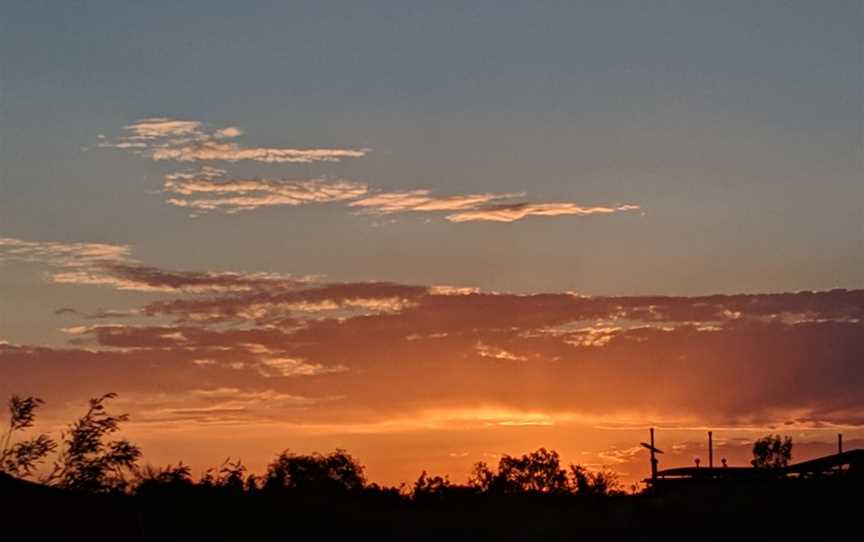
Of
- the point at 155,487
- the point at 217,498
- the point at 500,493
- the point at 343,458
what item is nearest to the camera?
the point at 155,487

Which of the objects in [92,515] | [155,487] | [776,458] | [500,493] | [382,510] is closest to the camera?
[92,515]

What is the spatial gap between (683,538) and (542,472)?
51321 millimetres

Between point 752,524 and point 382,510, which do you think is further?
point 382,510

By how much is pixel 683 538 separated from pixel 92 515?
35.1 meters

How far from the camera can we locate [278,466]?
101438mm

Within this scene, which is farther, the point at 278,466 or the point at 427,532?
the point at 278,466

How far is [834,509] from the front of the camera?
69.8 metres

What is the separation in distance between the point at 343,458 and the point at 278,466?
8733mm

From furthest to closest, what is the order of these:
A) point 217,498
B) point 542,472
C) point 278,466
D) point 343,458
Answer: point 542,472
point 343,458
point 278,466
point 217,498

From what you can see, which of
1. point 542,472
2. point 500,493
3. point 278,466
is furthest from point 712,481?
point 542,472

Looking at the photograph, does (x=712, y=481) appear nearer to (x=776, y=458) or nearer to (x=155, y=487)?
(x=155, y=487)

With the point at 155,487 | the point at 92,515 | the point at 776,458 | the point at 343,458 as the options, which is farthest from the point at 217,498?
the point at 776,458

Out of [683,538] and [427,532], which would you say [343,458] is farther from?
[683,538]

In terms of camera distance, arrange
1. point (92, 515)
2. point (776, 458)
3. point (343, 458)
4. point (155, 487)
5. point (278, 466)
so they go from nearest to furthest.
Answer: point (92, 515) < point (155, 487) < point (278, 466) < point (343, 458) < point (776, 458)
